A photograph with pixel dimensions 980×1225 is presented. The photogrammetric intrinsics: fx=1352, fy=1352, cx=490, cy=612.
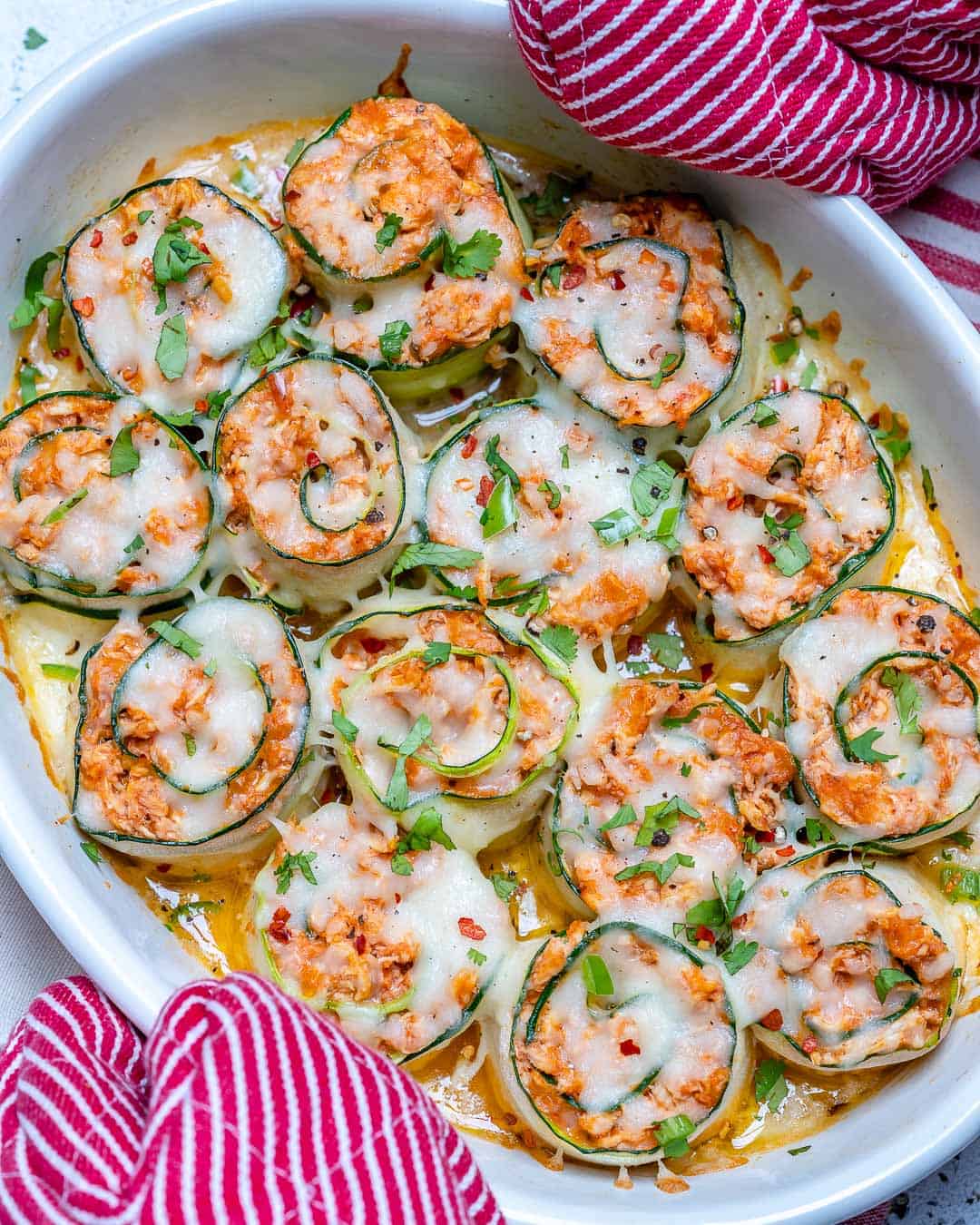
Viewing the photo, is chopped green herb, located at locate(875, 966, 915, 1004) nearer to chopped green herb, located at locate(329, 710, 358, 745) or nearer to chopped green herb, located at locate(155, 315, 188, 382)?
chopped green herb, located at locate(329, 710, 358, 745)

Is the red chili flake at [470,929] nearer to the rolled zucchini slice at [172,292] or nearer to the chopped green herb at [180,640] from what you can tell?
the chopped green herb at [180,640]

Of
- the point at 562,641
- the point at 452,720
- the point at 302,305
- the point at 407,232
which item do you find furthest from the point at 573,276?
the point at 452,720

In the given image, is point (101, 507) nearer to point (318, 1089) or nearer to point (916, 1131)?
point (318, 1089)

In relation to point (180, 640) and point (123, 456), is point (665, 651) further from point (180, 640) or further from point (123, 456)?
point (123, 456)

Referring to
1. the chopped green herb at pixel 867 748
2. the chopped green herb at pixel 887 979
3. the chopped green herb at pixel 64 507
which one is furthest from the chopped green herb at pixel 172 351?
the chopped green herb at pixel 887 979

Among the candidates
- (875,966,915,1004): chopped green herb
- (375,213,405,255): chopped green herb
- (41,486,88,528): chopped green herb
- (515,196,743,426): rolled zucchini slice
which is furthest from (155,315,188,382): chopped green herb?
(875,966,915,1004): chopped green herb

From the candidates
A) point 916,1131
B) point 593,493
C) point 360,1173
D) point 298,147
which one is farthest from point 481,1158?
point 298,147

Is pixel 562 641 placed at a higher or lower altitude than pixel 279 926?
higher
